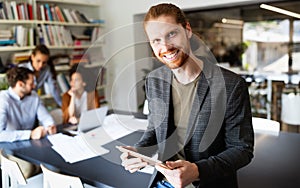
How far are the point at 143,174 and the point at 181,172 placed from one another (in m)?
0.64

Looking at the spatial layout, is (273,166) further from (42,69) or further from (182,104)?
(42,69)

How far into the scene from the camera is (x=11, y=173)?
68.8 inches

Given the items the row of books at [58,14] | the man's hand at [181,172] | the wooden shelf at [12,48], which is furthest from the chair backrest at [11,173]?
the row of books at [58,14]

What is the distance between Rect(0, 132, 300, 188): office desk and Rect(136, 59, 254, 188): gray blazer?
361 mm

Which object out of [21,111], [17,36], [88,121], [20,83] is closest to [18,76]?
[20,83]

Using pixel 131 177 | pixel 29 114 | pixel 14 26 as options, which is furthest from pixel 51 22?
pixel 131 177

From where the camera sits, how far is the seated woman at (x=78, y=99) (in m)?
2.86

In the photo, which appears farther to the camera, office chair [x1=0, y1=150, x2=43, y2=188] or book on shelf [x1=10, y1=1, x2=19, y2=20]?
book on shelf [x1=10, y1=1, x2=19, y2=20]

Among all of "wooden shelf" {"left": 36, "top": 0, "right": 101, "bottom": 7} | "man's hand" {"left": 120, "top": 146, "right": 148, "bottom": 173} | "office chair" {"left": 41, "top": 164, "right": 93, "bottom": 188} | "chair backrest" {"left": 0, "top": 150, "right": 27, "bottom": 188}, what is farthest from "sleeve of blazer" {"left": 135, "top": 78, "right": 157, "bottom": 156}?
"wooden shelf" {"left": 36, "top": 0, "right": 101, "bottom": 7}

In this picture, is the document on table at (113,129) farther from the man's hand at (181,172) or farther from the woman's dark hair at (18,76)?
the man's hand at (181,172)

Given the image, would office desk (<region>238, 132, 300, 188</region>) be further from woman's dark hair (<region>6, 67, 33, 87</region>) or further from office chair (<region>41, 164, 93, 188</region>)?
woman's dark hair (<region>6, 67, 33, 87</region>)

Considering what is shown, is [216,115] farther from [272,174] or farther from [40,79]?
[40,79]

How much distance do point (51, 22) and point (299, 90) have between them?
336cm

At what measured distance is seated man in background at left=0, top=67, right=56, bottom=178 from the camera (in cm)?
215
